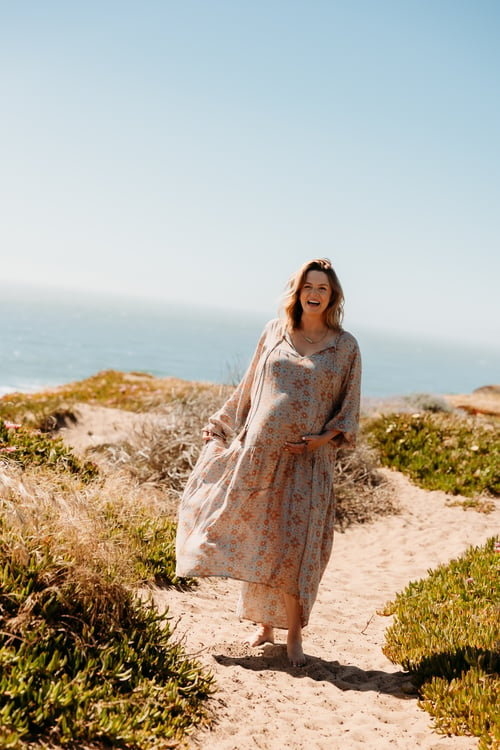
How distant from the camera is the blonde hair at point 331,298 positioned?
4.43 m

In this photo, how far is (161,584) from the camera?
214 inches

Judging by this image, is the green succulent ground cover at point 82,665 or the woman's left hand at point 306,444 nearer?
the green succulent ground cover at point 82,665

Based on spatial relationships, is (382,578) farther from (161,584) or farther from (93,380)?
(93,380)

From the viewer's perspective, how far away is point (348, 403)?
4.32 meters

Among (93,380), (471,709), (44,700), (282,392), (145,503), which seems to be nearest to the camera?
(44,700)

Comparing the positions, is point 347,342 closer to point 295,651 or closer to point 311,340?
point 311,340

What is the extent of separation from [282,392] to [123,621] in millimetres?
1667

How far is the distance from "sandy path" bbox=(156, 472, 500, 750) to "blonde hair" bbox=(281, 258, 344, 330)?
7.02 feet

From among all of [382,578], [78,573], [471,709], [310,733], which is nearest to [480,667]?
[471,709]

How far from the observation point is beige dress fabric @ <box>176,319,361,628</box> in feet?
13.5

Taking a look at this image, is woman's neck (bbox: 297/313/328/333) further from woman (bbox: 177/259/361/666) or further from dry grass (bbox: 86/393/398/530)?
dry grass (bbox: 86/393/398/530)

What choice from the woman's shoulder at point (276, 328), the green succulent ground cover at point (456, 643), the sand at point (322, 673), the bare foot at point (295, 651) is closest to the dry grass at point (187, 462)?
the sand at point (322, 673)

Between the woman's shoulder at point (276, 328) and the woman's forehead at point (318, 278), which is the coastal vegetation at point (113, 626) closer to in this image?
the woman's shoulder at point (276, 328)

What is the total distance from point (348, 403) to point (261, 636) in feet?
5.67
